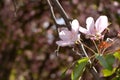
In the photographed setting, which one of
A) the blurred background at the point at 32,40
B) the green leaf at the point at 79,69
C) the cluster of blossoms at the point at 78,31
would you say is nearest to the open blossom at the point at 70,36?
the cluster of blossoms at the point at 78,31

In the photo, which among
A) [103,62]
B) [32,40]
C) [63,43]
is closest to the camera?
[103,62]

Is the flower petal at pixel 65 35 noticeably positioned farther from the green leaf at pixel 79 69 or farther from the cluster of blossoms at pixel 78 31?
the green leaf at pixel 79 69

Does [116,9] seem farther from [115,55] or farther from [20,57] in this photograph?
[115,55]

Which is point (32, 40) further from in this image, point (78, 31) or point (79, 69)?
point (79, 69)

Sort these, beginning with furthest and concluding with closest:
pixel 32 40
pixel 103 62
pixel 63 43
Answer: pixel 32 40, pixel 63 43, pixel 103 62

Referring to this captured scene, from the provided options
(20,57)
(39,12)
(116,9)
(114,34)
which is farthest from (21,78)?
(114,34)

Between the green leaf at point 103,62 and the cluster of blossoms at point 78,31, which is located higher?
the cluster of blossoms at point 78,31

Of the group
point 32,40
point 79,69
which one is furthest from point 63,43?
point 32,40
